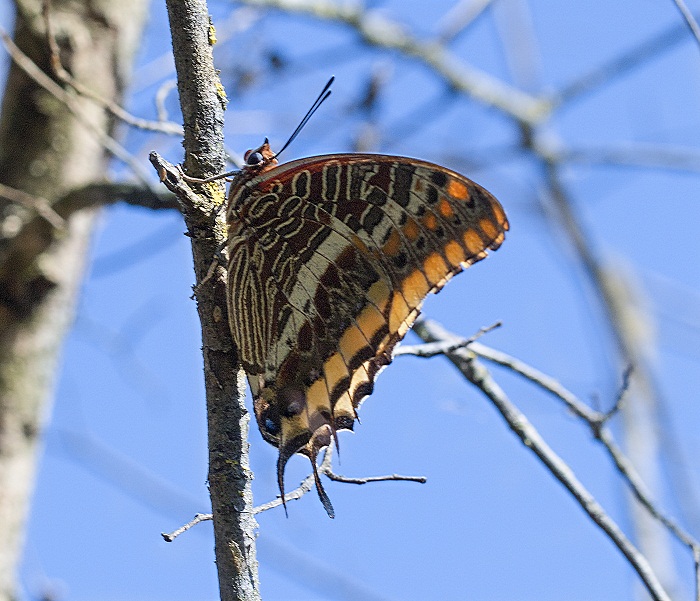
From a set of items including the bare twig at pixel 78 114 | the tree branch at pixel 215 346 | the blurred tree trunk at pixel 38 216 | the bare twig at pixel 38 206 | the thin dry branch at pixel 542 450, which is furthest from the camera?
the blurred tree trunk at pixel 38 216

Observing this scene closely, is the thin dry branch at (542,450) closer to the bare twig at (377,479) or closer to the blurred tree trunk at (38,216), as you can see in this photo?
the bare twig at (377,479)

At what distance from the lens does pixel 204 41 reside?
1359 millimetres

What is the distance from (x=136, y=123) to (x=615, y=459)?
1379mm

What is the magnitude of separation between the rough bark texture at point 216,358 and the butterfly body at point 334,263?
0.55 ft

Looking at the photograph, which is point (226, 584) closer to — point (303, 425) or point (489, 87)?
point (303, 425)

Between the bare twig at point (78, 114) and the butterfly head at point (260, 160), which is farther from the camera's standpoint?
the bare twig at point (78, 114)

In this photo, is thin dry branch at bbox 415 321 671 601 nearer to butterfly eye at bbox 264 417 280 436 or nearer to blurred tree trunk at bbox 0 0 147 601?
butterfly eye at bbox 264 417 280 436

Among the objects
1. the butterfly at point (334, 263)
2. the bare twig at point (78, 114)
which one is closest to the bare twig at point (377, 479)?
the butterfly at point (334, 263)

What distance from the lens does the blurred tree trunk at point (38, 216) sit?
2.60 metres

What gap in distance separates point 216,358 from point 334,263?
0.46m

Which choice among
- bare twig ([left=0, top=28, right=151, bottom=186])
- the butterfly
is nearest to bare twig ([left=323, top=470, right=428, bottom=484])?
the butterfly

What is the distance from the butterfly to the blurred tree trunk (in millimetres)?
938

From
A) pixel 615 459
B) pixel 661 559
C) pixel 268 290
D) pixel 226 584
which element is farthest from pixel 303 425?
pixel 661 559

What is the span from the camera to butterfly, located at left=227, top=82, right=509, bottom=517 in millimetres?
1688
